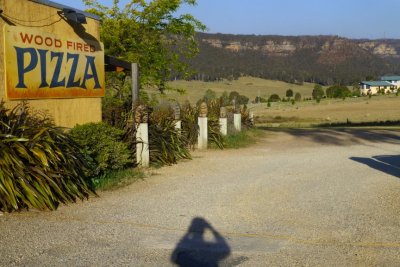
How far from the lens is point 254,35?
454 feet

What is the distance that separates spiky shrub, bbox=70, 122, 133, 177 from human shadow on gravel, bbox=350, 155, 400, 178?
5254mm

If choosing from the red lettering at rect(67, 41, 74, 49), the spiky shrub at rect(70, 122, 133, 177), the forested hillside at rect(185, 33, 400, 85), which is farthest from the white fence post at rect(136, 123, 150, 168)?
the forested hillside at rect(185, 33, 400, 85)

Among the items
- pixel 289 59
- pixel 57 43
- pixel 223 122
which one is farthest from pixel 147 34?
pixel 289 59

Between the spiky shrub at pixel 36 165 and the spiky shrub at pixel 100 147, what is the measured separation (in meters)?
0.54

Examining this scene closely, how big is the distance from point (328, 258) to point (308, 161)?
7.56m

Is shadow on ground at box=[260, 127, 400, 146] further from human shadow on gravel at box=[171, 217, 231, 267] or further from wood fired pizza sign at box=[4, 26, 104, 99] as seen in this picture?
human shadow on gravel at box=[171, 217, 231, 267]

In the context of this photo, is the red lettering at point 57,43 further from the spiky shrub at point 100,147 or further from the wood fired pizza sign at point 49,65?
the spiky shrub at point 100,147

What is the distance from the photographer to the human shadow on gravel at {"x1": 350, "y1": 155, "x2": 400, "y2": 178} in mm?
11328

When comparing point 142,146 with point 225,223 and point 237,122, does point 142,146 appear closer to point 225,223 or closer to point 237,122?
point 225,223

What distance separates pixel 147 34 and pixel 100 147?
381 inches

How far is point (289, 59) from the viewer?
139 meters

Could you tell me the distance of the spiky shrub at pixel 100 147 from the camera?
9000mm

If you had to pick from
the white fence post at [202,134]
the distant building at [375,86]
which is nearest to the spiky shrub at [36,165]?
the white fence post at [202,134]

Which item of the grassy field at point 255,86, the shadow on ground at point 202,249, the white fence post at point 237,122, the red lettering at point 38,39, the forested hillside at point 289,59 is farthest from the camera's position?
the forested hillside at point 289,59
